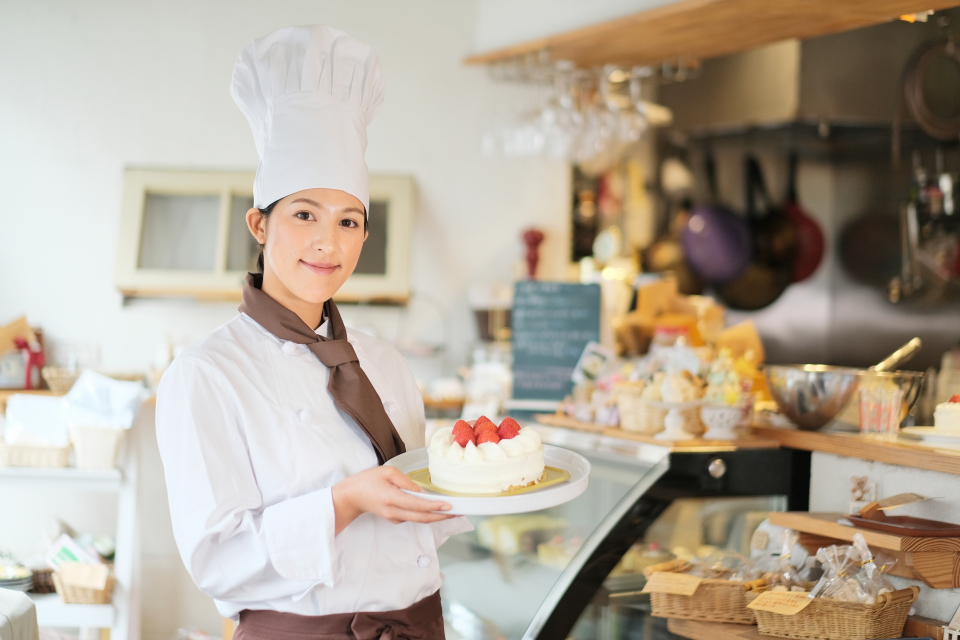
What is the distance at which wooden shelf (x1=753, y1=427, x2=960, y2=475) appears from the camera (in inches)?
86.8

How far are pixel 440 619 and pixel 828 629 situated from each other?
35.1 inches

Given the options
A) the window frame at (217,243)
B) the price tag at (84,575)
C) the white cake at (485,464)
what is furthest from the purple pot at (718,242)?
the white cake at (485,464)

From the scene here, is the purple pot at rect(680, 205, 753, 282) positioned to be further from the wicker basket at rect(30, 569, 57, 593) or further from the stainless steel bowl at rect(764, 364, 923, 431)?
the wicker basket at rect(30, 569, 57, 593)

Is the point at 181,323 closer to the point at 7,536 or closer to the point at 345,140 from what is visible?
the point at 7,536

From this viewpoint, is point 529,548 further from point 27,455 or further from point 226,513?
point 27,455

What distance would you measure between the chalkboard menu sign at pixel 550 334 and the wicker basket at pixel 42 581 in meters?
2.11

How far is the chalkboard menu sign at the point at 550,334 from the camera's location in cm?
420

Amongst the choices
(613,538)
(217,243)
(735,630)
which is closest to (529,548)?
(613,538)

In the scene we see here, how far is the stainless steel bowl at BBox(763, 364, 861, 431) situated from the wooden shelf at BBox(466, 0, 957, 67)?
1.26m

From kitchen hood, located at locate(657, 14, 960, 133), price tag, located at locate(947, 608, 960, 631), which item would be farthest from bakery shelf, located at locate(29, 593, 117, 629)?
kitchen hood, located at locate(657, 14, 960, 133)

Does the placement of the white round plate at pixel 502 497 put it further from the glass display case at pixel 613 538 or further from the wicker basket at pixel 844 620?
the glass display case at pixel 613 538

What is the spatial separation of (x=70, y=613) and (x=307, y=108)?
2.64 meters

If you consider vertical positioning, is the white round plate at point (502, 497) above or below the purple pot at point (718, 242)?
below

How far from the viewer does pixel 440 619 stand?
177 cm
